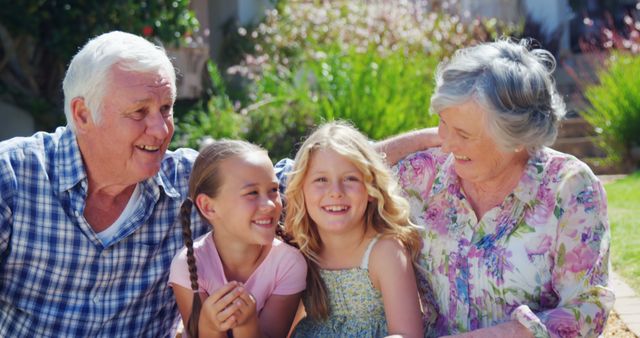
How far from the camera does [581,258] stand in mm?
2650

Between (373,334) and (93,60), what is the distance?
130 cm

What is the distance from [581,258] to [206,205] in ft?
4.04

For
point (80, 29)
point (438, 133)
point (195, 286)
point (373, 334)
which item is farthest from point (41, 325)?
point (80, 29)

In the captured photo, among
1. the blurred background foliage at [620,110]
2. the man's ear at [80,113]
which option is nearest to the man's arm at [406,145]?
the man's ear at [80,113]

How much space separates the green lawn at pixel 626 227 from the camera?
4793 millimetres

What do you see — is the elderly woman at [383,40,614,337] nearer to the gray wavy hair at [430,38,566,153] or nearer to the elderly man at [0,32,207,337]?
the gray wavy hair at [430,38,566,153]

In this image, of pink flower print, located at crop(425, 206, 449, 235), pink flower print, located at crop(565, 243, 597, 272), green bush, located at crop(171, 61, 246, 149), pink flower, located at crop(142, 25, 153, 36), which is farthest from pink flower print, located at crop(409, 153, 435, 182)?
pink flower, located at crop(142, 25, 153, 36)

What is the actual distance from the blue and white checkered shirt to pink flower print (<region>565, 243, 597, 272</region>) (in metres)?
1.38

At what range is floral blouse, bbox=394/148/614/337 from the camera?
264 centimetres

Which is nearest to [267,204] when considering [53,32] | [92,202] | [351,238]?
[351,238]

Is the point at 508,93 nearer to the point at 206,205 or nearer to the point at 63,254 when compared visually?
the point at 206,205

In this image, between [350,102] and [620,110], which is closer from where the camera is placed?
[350,102]

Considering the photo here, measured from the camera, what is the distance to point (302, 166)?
3.01 metres

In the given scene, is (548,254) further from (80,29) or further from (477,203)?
(80,29)
